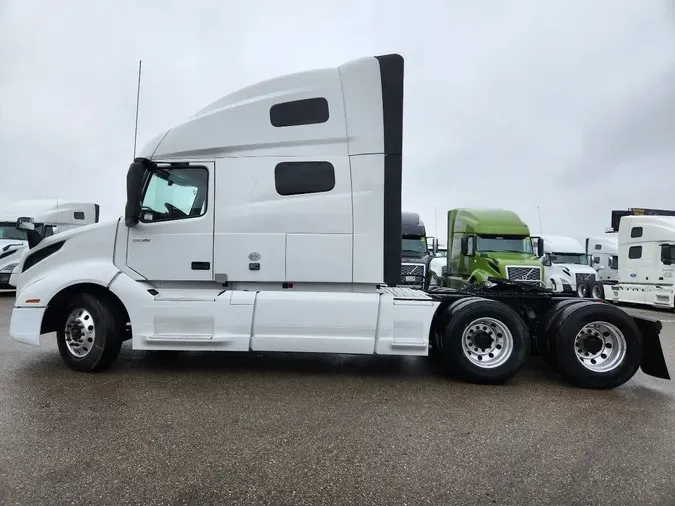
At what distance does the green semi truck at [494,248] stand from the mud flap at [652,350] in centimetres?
642

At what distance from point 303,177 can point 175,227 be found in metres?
1.75

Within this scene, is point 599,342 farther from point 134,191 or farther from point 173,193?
point 134,191

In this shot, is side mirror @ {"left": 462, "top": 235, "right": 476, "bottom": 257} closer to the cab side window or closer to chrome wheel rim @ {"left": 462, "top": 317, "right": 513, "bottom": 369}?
chrome wheel rim @ {"left": 462, "top": 317, "right": 513, "bottom": 369}

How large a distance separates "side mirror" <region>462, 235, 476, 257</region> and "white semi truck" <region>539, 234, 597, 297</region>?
5419mm

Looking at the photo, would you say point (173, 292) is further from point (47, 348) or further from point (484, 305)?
point (484, 305)

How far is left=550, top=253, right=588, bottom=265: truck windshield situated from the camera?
66.8 ft

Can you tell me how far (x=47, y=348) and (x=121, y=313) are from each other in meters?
2.37

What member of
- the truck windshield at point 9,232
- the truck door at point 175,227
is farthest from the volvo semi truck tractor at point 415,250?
the truck windshield at point 9,232

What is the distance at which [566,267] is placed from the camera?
19391 millimetres

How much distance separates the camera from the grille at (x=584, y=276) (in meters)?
18.7

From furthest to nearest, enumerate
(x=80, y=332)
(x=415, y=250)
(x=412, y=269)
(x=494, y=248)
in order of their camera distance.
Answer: (x=415, y=250) < (x=412, y=269) < (x=494, y=248) < (x=80, y=332)

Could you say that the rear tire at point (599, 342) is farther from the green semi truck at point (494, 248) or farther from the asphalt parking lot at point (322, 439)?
the green semi truck at point (494, 248)

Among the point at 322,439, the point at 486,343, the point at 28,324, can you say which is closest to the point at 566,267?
the point at 486,343

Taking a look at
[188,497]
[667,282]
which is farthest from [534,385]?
[667,282]
